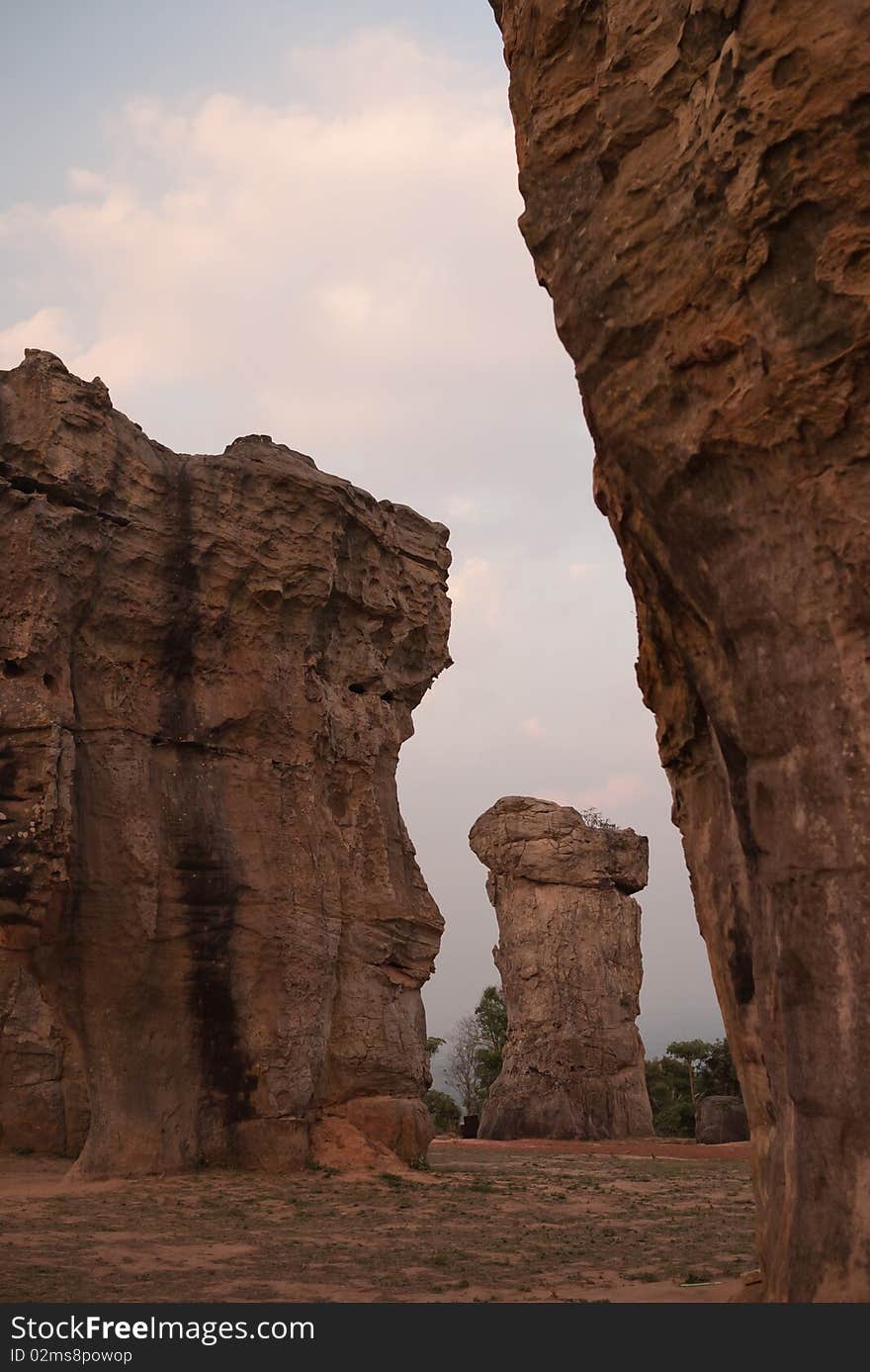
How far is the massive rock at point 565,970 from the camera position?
95.5 ft

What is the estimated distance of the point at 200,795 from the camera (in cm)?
1623

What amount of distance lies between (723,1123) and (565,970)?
17.9ft

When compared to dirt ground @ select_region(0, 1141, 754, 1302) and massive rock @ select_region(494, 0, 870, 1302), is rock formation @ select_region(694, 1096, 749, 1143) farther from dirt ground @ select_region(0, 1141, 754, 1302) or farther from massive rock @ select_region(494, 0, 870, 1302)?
massive rock @ select_region(494, 0, 870, 1302)

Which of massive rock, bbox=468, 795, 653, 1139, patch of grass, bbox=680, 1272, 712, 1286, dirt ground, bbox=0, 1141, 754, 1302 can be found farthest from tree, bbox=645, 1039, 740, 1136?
patch of grass, bbox=680, 1272, 712, 1286

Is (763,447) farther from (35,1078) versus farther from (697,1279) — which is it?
(35,1078)

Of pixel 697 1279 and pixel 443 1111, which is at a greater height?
pixel 697 1279

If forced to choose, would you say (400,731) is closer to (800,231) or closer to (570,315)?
(570,315)

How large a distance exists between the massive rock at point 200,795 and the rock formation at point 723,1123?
41.2 feet

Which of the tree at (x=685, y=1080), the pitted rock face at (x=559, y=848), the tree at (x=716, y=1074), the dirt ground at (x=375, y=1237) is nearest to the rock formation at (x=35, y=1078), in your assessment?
the dirt ground at (x=375, y=1237)

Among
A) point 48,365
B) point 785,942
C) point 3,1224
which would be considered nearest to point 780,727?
point 785,942

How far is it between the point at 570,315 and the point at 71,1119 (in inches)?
660

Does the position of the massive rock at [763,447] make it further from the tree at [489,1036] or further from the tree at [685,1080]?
the tree at [489,1036]

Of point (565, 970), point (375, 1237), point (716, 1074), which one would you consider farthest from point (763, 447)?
point (716, 1074)

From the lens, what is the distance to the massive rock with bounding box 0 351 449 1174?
14625 mm
